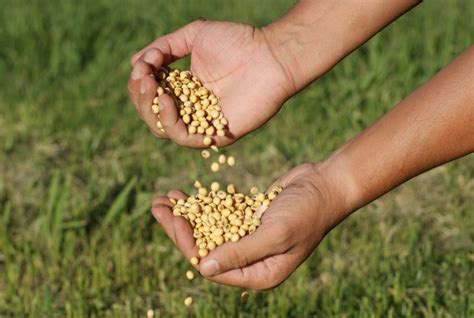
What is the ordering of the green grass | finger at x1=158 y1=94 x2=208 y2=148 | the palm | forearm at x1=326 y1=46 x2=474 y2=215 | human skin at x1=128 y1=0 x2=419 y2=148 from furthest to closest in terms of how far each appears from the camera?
the green grass → the palm → human skin at x1=128 y1=0 x2=419 y2=148 → finger at x1=158 y1=94 x2=208 y2=148 → forearm at x1=326 y1=46 x2=474 y2=215

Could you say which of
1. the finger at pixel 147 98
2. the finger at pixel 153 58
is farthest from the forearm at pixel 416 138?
the finger at pixel 153 58

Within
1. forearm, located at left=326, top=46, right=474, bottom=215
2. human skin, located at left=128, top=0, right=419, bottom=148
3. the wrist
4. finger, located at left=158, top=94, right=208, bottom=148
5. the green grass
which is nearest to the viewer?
forearm, located at left=326, top=46, right=474, bottom=215

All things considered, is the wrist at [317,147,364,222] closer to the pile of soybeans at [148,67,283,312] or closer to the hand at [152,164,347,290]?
the hand at [152,164,347,290]

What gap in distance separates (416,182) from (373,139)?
1.93 m

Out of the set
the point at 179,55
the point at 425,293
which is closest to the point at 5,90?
the point at 179,55

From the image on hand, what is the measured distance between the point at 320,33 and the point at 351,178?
60 centimetres

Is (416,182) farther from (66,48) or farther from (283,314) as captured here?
(66,48)

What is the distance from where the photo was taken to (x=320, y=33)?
318 centimetres

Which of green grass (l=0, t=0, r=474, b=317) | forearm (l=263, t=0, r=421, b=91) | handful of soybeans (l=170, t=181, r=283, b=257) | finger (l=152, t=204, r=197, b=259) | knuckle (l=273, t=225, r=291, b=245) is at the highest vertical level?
forearm (l=263, t=0, r=421, b=91)

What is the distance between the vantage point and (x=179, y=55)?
3.32 m

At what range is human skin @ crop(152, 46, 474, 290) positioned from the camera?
8.66 ft

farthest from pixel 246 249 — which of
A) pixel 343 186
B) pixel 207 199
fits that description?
pixel 207 199

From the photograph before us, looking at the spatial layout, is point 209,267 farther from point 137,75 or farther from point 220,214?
point 137,75

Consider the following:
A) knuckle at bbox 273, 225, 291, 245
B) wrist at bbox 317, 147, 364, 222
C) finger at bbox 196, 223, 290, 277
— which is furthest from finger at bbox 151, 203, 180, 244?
wrist at bbox 317, 147, 364, 222
